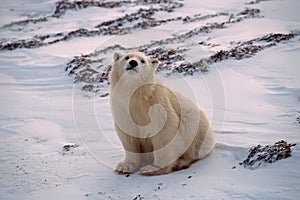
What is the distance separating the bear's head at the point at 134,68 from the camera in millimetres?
4820

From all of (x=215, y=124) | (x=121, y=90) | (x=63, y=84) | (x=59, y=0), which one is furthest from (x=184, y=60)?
(x=59, y=0)

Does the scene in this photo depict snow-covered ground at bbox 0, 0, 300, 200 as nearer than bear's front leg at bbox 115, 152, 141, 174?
Yes

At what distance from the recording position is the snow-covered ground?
4496mm

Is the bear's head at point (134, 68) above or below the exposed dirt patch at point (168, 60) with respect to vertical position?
above

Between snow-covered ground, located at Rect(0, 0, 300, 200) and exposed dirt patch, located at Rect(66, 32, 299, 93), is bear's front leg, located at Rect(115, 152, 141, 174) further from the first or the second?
exposed dirt patch, located at Rect(66, 32, 299, 93)

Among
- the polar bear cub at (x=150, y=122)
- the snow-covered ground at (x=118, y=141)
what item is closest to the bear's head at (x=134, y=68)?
the polar bear cub at (x=150, y=122)

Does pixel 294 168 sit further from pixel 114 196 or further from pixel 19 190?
pixel 19 190

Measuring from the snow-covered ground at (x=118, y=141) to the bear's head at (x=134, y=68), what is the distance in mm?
1316

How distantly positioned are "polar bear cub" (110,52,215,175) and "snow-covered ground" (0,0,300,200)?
0.73 ft

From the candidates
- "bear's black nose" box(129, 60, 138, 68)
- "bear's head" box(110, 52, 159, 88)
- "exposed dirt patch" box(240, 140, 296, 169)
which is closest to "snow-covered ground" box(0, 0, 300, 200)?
"exposed dirt patch" box(240, 140, 296, 169)

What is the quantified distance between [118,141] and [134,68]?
2.02 meters

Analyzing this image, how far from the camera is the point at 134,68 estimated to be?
189 inches

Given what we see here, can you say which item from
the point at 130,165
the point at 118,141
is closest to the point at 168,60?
the point at 118,141

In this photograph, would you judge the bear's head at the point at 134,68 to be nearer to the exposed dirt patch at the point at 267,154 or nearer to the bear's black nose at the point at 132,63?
the bear's black nose at the point at 132,63
